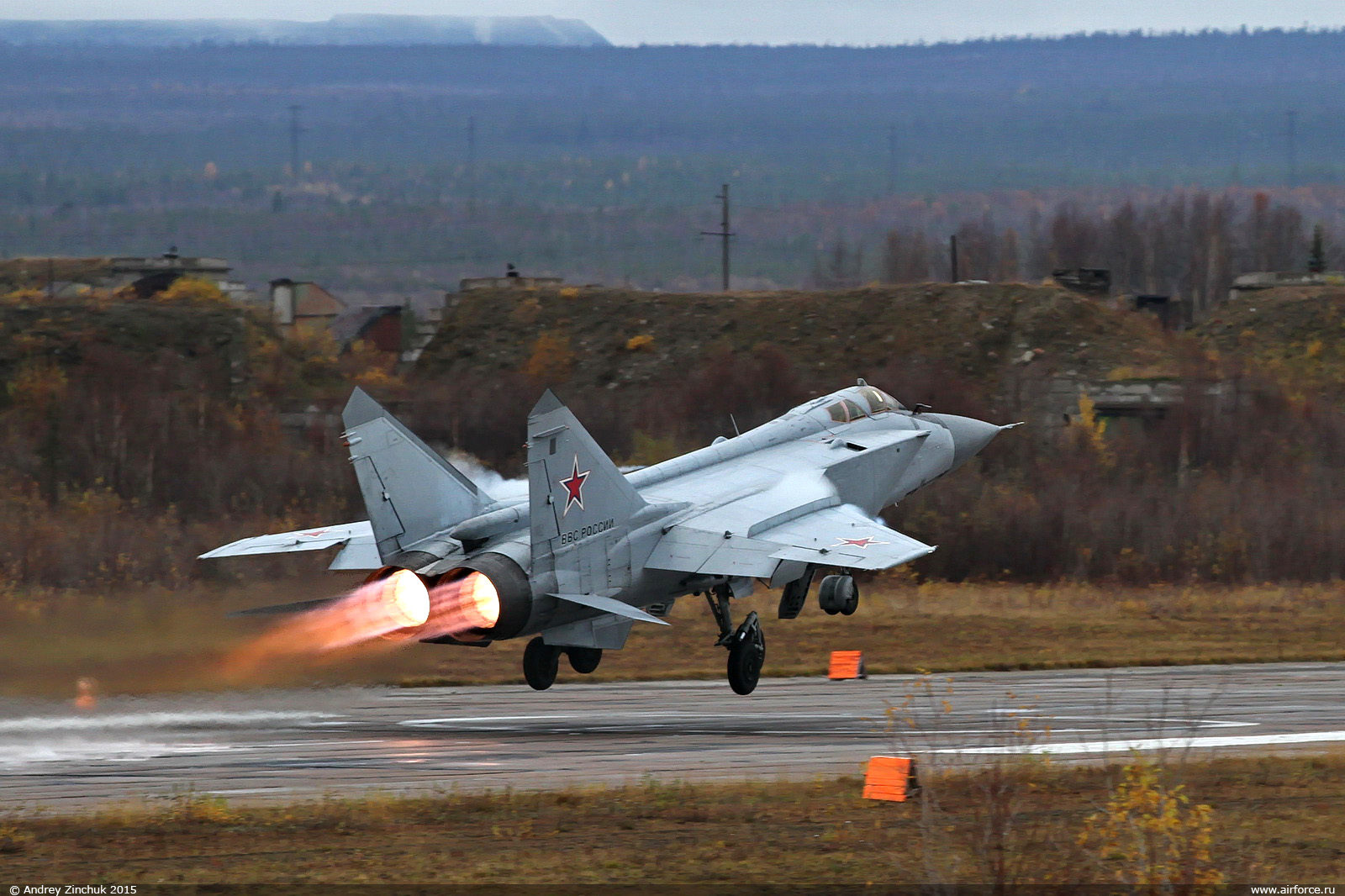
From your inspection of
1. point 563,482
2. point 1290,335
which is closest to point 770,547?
point 563,482

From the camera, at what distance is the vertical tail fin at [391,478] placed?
67.8 ft

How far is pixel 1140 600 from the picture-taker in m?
36.9

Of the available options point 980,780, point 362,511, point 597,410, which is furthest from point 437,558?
point 597,410

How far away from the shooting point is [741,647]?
2317cm

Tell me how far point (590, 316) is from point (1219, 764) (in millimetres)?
50937

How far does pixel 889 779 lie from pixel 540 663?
776 cm

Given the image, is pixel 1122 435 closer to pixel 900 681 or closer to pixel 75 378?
pixel 900 681

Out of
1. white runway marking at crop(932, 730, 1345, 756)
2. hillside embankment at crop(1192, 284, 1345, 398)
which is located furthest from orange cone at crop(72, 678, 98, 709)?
hillside embankment at crop(1192, 284, 1345, 398)

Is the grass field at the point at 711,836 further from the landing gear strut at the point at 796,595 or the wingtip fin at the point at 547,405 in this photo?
the landing gear strut at the point at 796,595

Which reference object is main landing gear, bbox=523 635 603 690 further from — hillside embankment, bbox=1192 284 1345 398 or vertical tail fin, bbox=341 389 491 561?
hillside embankment, bbox=1192 284 1345 398

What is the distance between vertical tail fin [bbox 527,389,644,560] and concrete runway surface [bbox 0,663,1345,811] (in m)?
2.60

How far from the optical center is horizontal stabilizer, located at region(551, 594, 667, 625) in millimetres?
19906

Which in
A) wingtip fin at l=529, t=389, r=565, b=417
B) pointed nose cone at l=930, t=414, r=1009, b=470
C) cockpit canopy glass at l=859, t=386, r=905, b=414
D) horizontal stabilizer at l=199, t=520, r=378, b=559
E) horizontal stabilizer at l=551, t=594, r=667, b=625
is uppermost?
wingtip fin at l=529, t=389, r=565, b=417

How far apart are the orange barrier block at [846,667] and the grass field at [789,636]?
39.0 inches
